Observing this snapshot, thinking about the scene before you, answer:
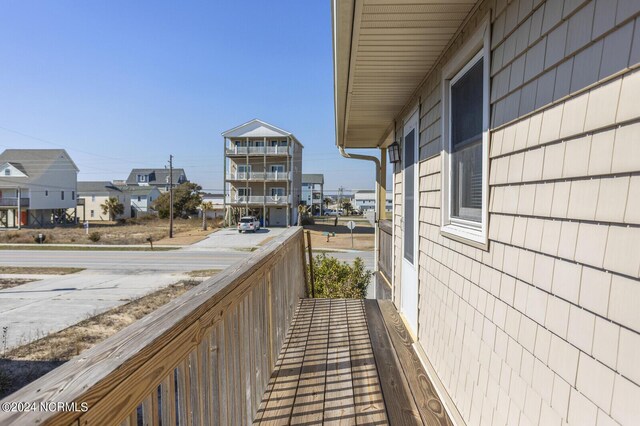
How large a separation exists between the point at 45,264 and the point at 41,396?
20283mm

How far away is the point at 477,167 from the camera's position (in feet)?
7.25

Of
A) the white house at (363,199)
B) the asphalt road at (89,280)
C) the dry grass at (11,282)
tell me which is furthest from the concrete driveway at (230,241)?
the white house at (363,199)

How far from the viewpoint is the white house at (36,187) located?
33344 mm

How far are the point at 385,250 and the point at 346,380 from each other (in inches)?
148

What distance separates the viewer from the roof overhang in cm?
207

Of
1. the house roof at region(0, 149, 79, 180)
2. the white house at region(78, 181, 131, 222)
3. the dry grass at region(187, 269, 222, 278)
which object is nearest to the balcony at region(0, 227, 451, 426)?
the dry grass at region(187, 269, 222, 278)

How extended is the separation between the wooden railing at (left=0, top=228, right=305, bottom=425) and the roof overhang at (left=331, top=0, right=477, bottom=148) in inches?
57.8

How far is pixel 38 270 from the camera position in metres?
15.1

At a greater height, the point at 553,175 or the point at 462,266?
the point at 553,175

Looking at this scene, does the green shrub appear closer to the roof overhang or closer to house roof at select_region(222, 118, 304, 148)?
the roof overhang

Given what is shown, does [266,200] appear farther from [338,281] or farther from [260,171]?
[338,281]

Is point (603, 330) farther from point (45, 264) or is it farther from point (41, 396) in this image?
point (45, 264)

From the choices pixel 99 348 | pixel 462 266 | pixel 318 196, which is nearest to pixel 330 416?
pixel 462 266

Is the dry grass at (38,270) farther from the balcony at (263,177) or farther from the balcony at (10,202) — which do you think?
the balcony at (10,202)
